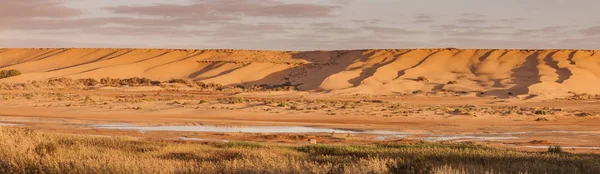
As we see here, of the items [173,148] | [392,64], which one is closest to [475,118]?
[173,148]

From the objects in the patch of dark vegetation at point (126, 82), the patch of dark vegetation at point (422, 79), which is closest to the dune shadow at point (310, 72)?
the patch of dark vegetation at point (422, 79)

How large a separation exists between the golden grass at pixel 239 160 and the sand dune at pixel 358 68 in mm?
39681

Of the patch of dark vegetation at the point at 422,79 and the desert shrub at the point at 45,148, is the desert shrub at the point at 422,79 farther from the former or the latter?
the desert shrub at the point at 45,148

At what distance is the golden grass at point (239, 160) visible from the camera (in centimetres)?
1078

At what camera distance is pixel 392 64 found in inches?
3150

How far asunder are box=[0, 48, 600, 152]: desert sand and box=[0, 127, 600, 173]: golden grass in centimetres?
601

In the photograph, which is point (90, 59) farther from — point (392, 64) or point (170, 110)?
point (170, 110)

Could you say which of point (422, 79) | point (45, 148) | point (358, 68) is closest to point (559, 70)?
point (422, 79)

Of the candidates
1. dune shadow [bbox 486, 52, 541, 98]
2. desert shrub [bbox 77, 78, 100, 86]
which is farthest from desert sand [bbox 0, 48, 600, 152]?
desert shrub [bbox 77, 78, 100, 86]

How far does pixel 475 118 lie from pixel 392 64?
46631mm

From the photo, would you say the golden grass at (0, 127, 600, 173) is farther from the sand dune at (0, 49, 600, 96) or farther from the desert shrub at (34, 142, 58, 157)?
the sand dune at (0, 49, 600, 96)

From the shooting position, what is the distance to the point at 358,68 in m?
78.5

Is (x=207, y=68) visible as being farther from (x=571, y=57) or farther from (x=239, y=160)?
(x=239, y=160)

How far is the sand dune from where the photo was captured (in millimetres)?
62469
